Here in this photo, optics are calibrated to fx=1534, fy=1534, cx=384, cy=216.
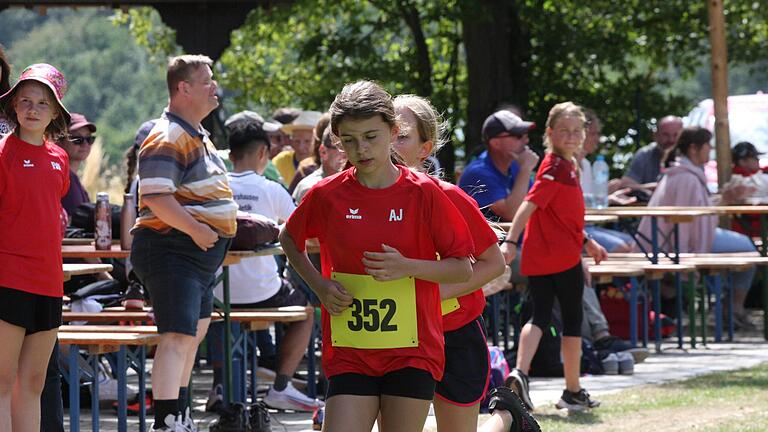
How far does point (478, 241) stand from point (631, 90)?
15.3m

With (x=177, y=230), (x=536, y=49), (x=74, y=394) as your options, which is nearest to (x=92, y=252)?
(x=177, y=230)

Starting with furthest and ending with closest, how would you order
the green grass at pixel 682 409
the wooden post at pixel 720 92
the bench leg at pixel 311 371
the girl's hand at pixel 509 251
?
the wooden post at pixel 720 92 < the bench leg at pixel 311 371 < the girl's hand at pixel 509 251 < the green grass at pixel 682 409

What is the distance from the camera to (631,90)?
20.2m

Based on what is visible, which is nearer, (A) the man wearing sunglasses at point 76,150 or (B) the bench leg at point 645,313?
(A) the man wearing sunglasses at point 76,150

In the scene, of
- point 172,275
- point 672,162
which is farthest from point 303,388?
point 672,162

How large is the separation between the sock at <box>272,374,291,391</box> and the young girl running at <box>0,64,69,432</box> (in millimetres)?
3075

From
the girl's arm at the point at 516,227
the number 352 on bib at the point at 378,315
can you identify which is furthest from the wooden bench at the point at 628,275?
the number 352 on bib at the point at 378,315

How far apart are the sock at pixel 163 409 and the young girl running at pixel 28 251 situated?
107cm

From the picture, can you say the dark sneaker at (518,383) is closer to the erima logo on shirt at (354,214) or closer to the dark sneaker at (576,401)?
the dark sneaker at (576,401)

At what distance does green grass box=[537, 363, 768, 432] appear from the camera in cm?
810

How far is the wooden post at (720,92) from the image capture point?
49.3ft

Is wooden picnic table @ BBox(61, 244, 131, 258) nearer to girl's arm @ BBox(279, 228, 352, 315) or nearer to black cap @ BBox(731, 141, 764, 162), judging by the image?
girl's arm @ BBox(279, 228, 352, 315)

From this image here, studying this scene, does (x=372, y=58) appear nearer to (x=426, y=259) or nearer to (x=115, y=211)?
(x=115, y=211)

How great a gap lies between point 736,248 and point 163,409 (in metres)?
7.81
